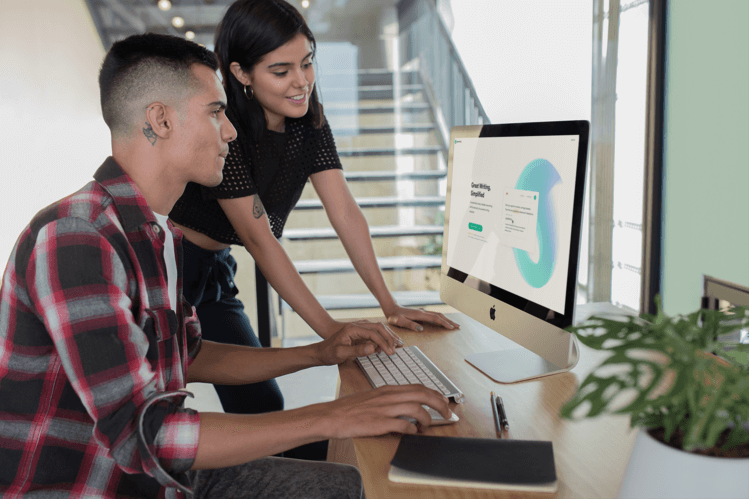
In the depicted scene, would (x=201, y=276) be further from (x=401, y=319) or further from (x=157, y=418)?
(x=157, y=418)

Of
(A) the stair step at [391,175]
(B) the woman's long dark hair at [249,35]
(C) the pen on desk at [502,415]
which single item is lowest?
(C) the pen on desk at [502,415]

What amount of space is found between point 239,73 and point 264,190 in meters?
0.36

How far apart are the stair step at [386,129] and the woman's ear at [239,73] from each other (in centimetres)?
154

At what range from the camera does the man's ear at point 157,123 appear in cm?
98

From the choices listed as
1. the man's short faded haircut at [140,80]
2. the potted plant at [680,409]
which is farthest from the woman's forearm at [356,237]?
the potted plant at [680,409]

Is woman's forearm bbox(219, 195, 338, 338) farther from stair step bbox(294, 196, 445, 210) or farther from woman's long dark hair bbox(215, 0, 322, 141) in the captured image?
stair step bbox(294, 196, 445, 210)

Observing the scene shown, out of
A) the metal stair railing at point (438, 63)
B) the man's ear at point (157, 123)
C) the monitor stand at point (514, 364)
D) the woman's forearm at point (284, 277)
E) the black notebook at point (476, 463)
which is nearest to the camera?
the black notebook at point (476, 463)

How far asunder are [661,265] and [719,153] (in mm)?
748

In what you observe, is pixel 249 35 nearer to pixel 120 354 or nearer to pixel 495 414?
pixel 120 354

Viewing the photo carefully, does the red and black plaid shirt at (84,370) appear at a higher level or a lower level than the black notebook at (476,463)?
higher

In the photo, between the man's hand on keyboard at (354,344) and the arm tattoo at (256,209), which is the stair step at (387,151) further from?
the man's hand on keyboard at (354,344)

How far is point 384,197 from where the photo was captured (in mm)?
3172

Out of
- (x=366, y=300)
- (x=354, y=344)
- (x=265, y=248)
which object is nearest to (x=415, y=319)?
(x=354, y=344)

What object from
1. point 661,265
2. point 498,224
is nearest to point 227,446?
point 498,224
